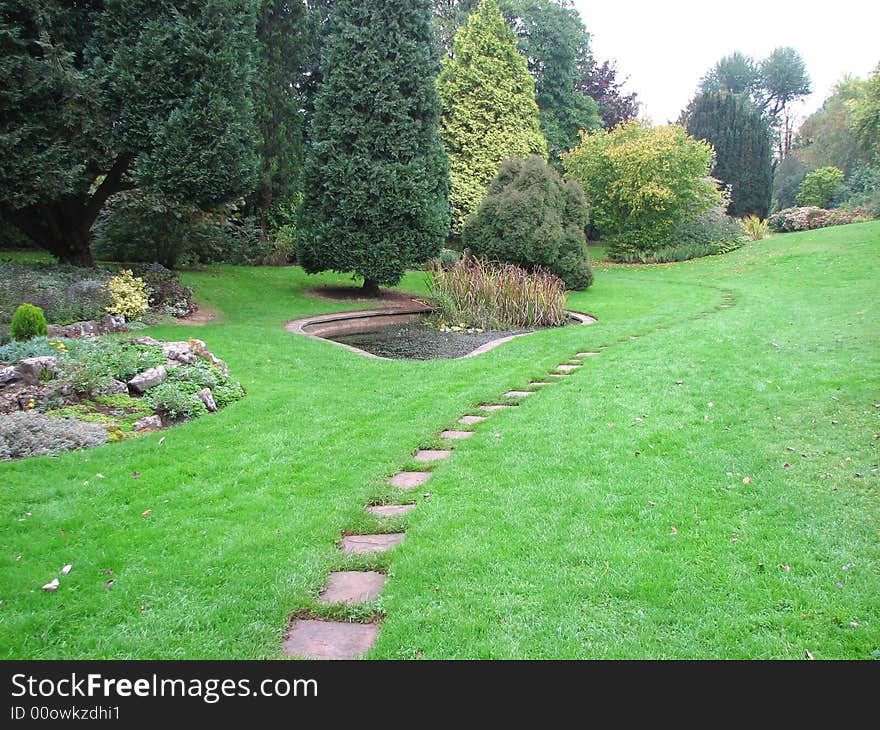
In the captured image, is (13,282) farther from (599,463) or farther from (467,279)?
(599,463)

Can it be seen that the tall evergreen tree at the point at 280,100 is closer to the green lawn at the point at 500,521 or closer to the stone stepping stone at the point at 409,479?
the green lawn at the point at 500,521

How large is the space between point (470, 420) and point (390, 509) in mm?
1907

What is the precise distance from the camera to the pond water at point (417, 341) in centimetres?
946

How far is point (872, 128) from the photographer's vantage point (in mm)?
23297

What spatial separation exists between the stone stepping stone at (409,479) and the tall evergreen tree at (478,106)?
18210 millimetres

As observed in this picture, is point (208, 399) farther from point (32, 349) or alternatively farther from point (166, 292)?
point (166, 292)

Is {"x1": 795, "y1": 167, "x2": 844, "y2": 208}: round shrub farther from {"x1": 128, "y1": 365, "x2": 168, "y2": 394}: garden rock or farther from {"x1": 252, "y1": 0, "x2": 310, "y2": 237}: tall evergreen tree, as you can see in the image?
{"x1": 128, "y1": 365, "x2": 168, "y2": 394}: garden rock

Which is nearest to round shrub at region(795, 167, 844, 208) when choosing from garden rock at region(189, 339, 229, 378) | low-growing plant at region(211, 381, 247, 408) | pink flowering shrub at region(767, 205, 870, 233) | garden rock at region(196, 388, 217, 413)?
pink flowering shrub at region(767, 205, 870, 233)

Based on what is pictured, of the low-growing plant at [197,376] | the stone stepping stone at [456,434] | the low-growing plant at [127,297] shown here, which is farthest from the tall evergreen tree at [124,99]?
the stone stepping stone at [456,434]

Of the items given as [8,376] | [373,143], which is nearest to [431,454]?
[8,376]

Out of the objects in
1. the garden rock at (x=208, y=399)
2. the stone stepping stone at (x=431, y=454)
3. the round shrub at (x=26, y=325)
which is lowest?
the stone stepping stone at (x=431, y=454)

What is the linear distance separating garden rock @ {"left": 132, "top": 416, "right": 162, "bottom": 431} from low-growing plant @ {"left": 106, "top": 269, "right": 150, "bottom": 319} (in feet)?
15.5
